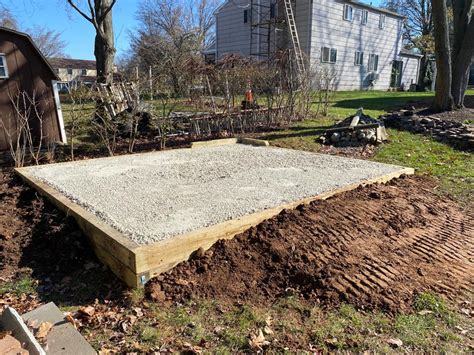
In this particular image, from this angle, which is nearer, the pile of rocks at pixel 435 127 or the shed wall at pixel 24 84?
the shed wall at pixel 24 84

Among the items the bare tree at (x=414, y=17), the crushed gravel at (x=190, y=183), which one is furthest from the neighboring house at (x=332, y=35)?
the crushed gravel at (x=190, y=183)

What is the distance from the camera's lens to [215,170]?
5.91 m

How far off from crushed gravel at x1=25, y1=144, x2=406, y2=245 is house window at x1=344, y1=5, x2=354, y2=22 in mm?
17140

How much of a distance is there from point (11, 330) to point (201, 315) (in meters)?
1.20

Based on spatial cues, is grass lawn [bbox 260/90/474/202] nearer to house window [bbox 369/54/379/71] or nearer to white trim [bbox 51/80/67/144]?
white trim [bbox 51/80/67/144]

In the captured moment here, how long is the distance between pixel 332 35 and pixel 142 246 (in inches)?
817

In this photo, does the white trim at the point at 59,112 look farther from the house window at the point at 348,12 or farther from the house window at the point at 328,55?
the house window at the point at 348,12

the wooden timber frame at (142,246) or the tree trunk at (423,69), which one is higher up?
the tree trunk at (423,69)

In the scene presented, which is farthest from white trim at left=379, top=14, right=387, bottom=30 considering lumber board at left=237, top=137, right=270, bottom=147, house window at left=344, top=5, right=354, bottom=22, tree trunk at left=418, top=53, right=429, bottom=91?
lumber board at left=237, top=137, right=270, bottom=147

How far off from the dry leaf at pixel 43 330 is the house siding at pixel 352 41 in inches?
717

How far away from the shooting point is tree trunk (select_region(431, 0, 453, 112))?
401 inches

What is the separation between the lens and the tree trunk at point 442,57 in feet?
33.4

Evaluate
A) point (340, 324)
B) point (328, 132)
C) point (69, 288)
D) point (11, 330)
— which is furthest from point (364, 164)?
point (11, 330)

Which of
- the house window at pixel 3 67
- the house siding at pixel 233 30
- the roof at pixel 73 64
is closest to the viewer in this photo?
the house window at pixel 3 67
